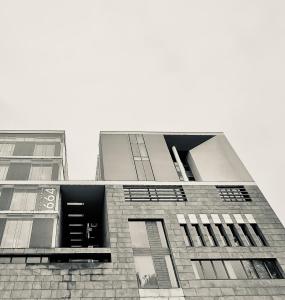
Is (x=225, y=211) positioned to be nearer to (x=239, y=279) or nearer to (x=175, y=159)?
(x=239, y=279)

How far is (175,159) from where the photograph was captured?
1821 inches

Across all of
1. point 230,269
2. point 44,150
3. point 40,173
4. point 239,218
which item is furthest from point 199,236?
point 44,150

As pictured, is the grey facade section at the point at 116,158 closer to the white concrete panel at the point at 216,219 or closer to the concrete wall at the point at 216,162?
the concrete wall at the point at 216,162

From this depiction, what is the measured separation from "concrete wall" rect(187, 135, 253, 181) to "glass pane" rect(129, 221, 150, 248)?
12.1 m

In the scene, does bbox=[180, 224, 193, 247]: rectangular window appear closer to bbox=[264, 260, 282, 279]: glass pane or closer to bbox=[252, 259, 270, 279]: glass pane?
bbox=[252, 259, 270, 279]: glass pane

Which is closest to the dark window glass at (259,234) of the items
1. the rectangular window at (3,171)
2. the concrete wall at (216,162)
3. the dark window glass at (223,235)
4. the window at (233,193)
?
the dark window glass at (223,235)

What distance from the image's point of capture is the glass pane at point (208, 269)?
86.5 feet

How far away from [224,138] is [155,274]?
991 inches

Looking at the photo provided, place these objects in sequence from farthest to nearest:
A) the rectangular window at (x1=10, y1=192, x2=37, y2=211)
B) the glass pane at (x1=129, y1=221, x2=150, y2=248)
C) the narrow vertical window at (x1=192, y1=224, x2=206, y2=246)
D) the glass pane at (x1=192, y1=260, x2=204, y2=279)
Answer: the rectangular window at (x1=10, y1=192, x2=37, y2=211)
the narrow vertical window at (x1=192, y1=224, x2=206, y2=246)
the glass pane at (x1=129, y1=221, x2=150, y2=248)
the glass pane at (x1=192, y1=260, x2=204, y2=279)

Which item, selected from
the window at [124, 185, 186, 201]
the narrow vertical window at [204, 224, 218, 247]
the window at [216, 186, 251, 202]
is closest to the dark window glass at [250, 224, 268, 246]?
the window at [216, 186, 251, 202]

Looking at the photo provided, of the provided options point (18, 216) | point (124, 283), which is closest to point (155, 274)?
point (124, 283)

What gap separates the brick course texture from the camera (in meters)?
23.5

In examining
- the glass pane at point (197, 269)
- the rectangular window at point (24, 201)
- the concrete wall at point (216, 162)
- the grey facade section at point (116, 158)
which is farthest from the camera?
the concrete wall at point (216, 162)

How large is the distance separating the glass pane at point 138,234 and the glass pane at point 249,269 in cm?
868
